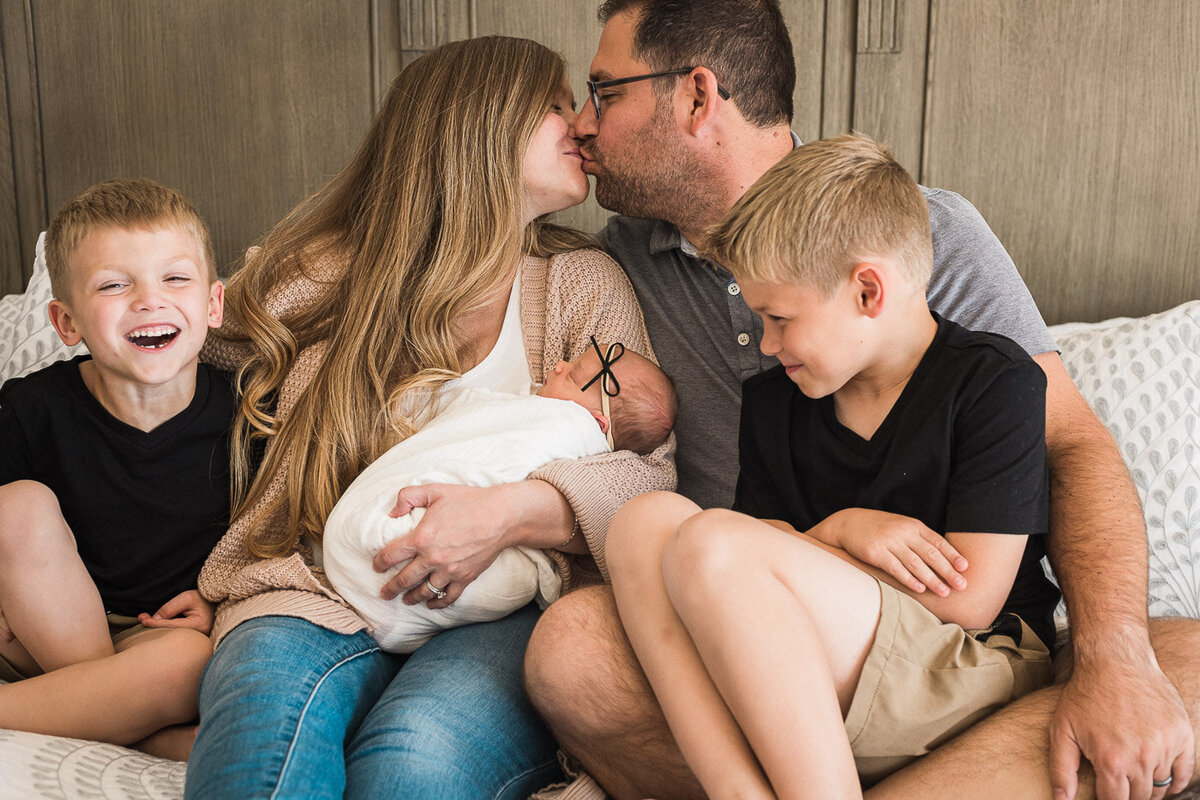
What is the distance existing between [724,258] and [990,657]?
54 centimetres

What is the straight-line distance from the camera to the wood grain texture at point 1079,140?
189 centimetres

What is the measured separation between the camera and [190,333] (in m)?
1.44

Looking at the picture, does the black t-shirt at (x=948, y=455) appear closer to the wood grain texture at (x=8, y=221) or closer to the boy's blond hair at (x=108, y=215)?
the boy's blond hair at (x=108, y=215)

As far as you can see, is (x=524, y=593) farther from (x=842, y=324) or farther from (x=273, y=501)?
(x=842, y=324)

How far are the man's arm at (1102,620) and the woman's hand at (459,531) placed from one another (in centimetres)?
65

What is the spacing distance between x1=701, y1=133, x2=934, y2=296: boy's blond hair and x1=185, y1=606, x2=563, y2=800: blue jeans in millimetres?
603

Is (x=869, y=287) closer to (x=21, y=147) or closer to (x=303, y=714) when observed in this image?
(x=303, y=714)

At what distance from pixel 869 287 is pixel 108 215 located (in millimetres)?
1041

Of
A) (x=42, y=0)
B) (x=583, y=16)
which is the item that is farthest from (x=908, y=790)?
(x=42, y=0)

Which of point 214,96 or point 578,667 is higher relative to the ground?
point 214,96

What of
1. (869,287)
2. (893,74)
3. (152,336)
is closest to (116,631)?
(152,336)

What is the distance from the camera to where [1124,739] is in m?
0.99

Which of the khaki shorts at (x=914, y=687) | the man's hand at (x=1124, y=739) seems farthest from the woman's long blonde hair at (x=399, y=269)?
the man's hand at (x=1124, y=739)

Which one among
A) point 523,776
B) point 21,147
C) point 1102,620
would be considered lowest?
point 523,776
